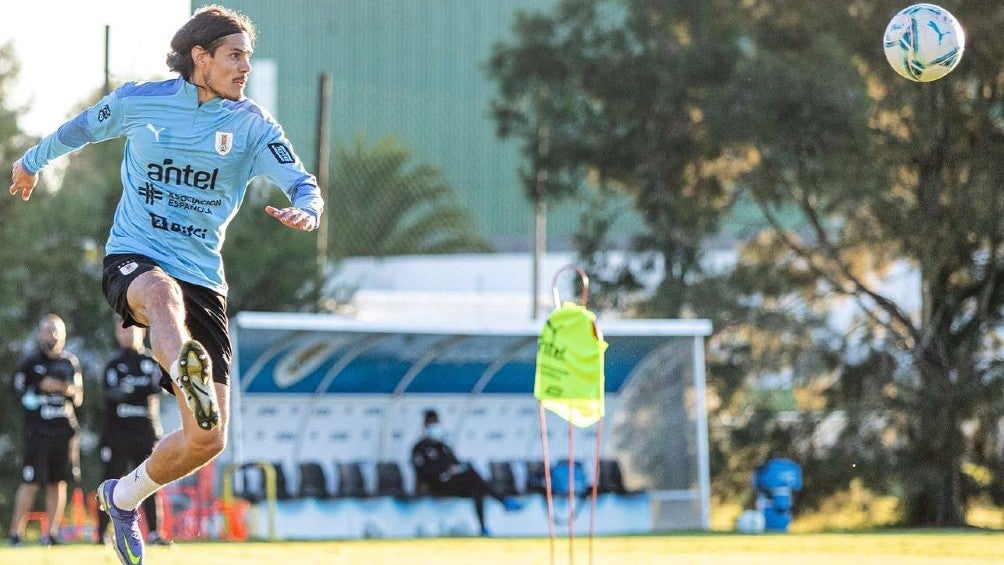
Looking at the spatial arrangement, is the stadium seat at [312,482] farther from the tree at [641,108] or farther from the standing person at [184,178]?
the standing person at [184,178]

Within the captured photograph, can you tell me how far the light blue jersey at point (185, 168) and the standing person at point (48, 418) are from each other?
804 centimetres

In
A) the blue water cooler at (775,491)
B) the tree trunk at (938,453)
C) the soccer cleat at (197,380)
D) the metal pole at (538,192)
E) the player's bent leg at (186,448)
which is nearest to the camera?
the soccer cleat at (197,380)

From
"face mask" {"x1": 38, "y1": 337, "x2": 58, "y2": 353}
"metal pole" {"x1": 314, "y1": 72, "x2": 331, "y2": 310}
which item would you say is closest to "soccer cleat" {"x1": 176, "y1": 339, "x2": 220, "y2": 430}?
"face mask" {"x1": 38, "y1": 337, "x2": 58, "y2": 353}

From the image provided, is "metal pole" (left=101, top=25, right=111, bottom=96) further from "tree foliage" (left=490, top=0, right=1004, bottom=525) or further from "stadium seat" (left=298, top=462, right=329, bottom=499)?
"tree foliage" (left=490, top=0, right=1004, bottom=525)

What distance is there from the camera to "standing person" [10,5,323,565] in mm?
7172

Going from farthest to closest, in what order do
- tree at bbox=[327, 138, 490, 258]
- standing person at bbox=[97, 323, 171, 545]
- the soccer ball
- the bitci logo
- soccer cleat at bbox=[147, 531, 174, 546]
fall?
tree at bbox=[327, 138, 490, 258]
standing person at bbox=[97, 323, 171, 545]
soccer cleat at bbox=[147, 531, 174, 546]
the soccer ball
the bitci logo

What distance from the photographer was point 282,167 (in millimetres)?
7316

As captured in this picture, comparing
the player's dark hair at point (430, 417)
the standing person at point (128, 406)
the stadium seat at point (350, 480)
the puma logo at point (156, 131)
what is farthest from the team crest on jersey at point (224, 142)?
the stadium seat at point (350, 480)

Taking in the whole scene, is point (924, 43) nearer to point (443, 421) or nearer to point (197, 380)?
point (197, 380)

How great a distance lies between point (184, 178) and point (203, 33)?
63cm

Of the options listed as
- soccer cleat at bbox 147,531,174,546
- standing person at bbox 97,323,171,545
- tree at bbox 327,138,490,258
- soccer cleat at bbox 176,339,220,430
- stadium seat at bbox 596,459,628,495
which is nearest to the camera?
soccer cleat at bbox 176,339,220,430

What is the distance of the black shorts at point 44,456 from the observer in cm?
1548

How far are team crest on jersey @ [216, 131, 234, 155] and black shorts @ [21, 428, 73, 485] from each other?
890 centimetres

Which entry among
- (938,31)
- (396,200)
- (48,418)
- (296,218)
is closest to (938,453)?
(938,31)
